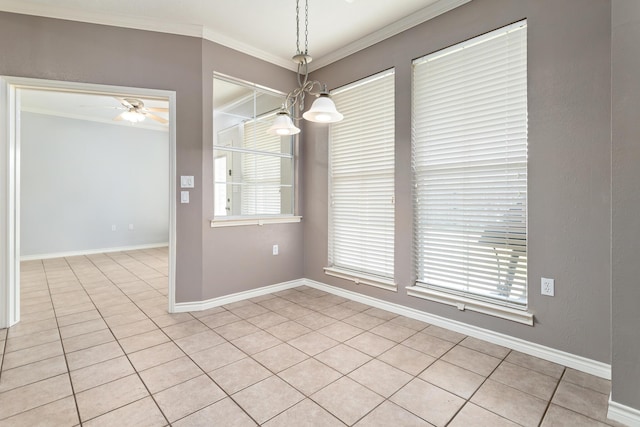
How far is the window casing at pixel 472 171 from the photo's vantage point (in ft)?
7.61

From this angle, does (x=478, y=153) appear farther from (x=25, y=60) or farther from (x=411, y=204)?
(x=25, y=60)

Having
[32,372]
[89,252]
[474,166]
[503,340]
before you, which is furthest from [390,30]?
[89,252]

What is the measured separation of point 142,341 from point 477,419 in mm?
2409

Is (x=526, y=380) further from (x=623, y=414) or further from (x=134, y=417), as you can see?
(x=134, y=417)

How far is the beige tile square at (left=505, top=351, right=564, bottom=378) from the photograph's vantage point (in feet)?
6.63

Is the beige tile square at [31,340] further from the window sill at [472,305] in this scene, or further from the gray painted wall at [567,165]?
the gray painted wall at [567,165]

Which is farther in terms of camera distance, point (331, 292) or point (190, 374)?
point (331, 292)

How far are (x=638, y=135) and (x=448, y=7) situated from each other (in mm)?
1785

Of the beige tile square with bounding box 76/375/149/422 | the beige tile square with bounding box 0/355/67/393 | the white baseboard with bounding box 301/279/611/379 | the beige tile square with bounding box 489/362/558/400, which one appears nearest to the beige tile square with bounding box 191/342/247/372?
the beige tile square with bounding box 76/375/149/422

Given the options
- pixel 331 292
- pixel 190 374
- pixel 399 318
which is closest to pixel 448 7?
pixel 399 318

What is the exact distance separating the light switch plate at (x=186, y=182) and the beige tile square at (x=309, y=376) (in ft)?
6.56

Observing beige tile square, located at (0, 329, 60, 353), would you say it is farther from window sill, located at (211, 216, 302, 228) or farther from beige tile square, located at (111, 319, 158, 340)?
window sill, located at (211, 216, 302, 228)

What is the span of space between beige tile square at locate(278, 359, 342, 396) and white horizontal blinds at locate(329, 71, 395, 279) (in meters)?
1.37

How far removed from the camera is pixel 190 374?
2.00 m
